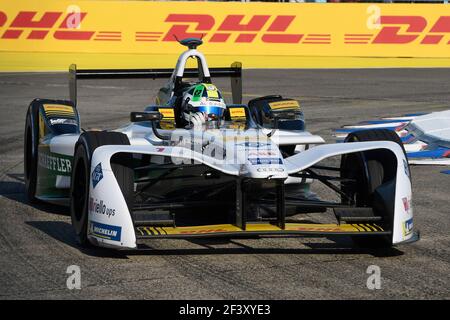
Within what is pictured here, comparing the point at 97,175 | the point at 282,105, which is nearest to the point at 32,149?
the point at 282,105

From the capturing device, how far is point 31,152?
35.6 ft

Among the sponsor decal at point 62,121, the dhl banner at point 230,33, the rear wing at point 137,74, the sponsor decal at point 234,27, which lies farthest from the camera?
the sponsor decal at point 234,27

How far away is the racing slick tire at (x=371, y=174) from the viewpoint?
8.14 metres

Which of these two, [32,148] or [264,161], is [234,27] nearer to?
[32,148]

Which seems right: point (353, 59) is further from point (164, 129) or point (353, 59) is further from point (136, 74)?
point (164, 129)

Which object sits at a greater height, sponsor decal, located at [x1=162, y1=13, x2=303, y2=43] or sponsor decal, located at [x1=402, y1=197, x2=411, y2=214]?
sponsor decal, located at [x1=162, y1=13, x2=303, y2=43]

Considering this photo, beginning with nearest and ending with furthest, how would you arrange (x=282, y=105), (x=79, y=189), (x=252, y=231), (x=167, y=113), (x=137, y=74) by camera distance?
1. (x=252, y=231)
2. (x=79, y=189)
3. (x=167, y=113)
4. (x=282, y=105)
5. (x=137, y=74)

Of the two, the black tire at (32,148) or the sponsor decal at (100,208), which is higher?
the black tire at (32,148)

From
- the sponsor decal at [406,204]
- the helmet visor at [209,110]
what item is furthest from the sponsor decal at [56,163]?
the sponsor decal at [406,204]

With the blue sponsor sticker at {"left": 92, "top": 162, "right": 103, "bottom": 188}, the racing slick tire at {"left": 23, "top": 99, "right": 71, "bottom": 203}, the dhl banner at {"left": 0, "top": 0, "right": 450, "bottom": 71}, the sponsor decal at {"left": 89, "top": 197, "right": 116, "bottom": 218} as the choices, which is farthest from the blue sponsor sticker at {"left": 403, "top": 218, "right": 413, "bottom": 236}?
the dhl banner at {"left": 0, "top": 0, "right": 450, "bottom": 71}

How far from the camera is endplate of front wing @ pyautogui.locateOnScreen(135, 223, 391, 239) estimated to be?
751cm

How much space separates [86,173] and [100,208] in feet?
1.44

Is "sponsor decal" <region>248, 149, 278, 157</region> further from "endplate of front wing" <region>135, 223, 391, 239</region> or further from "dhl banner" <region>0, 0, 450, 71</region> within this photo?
"dhl banner" <region>0, 0, 450, 71</region>

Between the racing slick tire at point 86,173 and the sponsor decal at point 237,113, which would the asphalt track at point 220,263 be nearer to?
the racing slick tire at point 86,173
